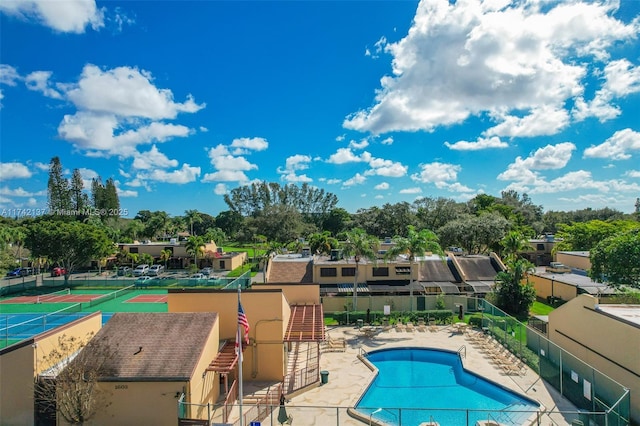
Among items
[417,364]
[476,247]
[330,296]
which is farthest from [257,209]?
[417,364]

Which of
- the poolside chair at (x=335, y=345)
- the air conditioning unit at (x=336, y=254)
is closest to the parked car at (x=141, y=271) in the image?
the air conditioning unit at (x=336, y=254)

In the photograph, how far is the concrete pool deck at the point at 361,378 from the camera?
1678cm

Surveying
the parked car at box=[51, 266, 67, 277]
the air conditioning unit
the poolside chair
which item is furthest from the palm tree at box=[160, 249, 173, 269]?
the poolside chair

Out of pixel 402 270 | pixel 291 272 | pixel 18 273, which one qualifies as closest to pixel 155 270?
pixel 18 273

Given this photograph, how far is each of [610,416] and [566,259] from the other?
43176 mm

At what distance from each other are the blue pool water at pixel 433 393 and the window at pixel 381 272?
15118 millimetres

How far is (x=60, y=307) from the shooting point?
115ft

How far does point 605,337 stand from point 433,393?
926 centimetres

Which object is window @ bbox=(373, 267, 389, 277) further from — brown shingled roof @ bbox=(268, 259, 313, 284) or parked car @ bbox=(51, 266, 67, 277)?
parked car @ bbox=(51, 266, 67, 277)

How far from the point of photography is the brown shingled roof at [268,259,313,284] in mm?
41625

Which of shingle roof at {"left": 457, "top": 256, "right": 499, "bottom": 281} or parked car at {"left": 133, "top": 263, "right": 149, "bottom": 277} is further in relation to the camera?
parked car at {"left": 133, "top": 263, "right": 149, "bottom": 277}

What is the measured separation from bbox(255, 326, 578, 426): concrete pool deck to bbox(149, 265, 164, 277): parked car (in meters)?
38.0

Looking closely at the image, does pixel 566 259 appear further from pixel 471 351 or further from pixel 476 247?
pixel 471 351

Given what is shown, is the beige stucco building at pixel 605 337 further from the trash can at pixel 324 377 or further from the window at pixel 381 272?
the window at pixel 381 272
